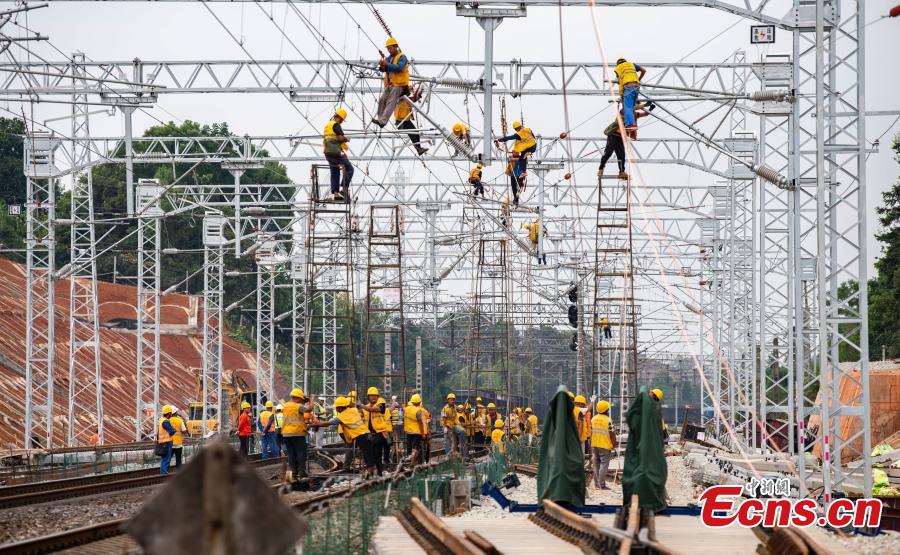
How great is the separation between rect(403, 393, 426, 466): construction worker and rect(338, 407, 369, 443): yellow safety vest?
4.12 m

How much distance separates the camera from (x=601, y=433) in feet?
75.3

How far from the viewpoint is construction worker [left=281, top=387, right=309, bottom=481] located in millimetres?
20469

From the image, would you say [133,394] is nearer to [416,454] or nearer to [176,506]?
[416,454]

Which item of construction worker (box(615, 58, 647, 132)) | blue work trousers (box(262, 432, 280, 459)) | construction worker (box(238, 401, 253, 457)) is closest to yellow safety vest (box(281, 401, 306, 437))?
construction worker (box(615, 58, 647, 132))

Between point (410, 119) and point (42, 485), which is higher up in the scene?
point (410, 119)

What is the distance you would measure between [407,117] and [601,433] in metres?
6.44

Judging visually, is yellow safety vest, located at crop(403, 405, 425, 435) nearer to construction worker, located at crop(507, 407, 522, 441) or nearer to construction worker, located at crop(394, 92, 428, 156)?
construction worker, located at crop(394, 92, 428, 156)

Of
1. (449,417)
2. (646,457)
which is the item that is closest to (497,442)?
(449,417)

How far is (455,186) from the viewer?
133ft

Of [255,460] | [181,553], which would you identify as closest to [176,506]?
[181,553]

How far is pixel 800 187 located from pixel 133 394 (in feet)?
138

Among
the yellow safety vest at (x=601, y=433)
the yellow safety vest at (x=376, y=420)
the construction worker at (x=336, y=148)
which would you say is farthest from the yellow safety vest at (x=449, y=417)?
the construction worker at (x=336, y=148)

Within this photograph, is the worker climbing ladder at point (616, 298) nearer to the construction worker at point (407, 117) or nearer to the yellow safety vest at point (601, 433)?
the yellow safety vest at point (601, 433)

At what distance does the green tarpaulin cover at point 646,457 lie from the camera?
1570cm
